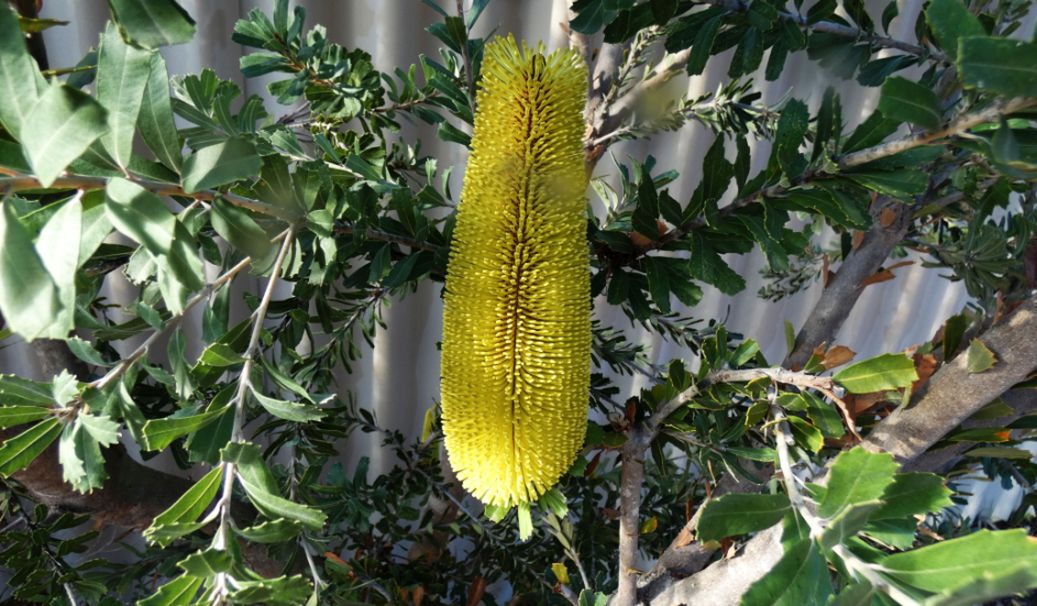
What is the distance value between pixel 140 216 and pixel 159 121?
2.5 inches

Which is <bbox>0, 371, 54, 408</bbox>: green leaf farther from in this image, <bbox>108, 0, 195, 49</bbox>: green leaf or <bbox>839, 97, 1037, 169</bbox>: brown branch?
<bbox>839, 97, 1037, 169</bbox>: brown branch

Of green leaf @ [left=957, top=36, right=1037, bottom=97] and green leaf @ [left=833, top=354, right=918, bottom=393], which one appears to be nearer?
green leaf @ [left=957, top=36, right=1037, bottom=97]

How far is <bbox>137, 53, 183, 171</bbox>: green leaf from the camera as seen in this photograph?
259 millimetres

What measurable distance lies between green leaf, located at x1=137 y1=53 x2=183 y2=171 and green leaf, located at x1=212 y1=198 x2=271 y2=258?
0.02 m

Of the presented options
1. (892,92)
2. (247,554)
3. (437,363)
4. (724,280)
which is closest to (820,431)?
(724,280)

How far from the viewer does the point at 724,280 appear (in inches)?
16.2

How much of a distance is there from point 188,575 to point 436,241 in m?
0.25

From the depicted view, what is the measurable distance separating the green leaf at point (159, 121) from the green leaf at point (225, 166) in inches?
1.1

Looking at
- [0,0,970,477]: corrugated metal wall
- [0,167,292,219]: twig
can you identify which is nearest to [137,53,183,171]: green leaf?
[0,167,292,219]: twig

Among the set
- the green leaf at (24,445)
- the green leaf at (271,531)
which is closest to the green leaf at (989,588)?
the green leaf at (271,531)

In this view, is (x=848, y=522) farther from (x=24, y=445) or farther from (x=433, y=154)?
(x=433, y=154)

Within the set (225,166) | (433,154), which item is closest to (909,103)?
(225,166)

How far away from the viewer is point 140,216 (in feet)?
0.72

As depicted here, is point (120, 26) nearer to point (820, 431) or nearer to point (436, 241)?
point (436, 241)
